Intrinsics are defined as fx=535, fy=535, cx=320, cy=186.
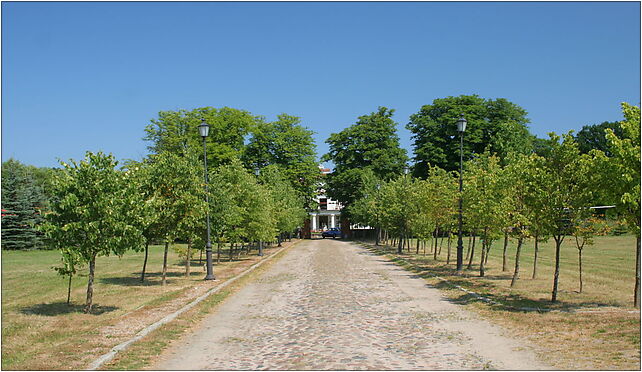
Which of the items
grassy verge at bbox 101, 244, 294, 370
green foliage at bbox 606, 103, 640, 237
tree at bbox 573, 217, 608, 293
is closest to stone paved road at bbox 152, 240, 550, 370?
grassy verge at bbox 101, 244, 294, 370

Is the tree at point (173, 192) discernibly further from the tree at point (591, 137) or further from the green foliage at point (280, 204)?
the tree at point (591, 137)

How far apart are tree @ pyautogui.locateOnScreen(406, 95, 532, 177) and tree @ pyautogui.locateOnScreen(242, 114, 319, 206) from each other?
45.8ft

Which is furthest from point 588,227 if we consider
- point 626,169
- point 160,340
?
point 160,340

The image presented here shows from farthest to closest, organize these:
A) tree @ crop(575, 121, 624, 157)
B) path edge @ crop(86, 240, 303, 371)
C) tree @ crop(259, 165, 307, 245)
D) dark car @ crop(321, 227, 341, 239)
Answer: dark car @ crop(321, 227, 341, 239), tree @ crop(575, 121, 624, 157), tree @ crop(259, 165, 307, 245), path edge @ crop(86, 240, 303, 371)

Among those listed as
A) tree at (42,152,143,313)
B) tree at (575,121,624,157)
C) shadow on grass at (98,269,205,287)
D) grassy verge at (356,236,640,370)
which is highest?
tree at (575,121,624,157)

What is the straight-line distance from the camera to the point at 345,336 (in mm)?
10227

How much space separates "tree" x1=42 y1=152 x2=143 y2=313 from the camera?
13.3 meters

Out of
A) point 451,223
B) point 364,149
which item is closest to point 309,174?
point 364,149

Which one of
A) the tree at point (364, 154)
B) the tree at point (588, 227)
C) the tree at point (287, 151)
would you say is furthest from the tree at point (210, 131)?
the tree at point (588, 227)

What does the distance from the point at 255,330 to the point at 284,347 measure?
1871 millimetres

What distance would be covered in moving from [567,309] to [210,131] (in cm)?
5088

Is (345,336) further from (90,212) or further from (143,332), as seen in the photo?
(90,212)

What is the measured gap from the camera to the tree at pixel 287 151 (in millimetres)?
65125

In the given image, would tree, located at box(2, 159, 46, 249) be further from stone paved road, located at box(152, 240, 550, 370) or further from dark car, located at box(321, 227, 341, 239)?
stone paved road, located at box(152, 240, 550, 370)
